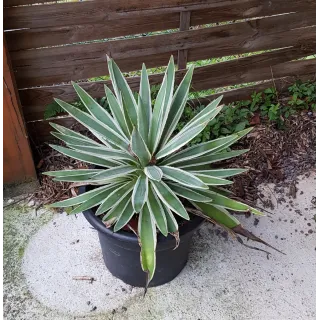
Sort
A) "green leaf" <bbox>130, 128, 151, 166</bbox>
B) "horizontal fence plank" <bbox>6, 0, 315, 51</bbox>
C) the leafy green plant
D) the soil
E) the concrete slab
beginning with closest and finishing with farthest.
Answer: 1. "green leaf" <bbox>130, 128, 151, 166</bbox>
2. the concrete slab
3. "horizontal fence plank" <bbox>6, 0, 315, 51</bbox>
4. the soil
5. the leafy green plant

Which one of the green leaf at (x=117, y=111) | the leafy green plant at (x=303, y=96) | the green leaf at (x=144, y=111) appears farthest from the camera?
the leafy green plant at (x=303, y=96)

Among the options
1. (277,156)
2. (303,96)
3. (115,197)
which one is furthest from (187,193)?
(303,96)

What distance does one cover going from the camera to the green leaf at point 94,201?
2.01 metres

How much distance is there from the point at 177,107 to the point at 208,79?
1.09 m

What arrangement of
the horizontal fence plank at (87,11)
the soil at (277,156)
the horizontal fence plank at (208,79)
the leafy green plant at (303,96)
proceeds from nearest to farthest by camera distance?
1. the horizontal fence plank at (87,11)
2. the horizontal fence plank at (208,79)
3. the soil at (277,156)
4. the leafy green plant at (303,96)

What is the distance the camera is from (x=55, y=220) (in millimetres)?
2811

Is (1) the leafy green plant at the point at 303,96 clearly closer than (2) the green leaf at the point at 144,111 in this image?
No

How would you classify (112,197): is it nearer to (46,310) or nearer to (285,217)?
(46,310)

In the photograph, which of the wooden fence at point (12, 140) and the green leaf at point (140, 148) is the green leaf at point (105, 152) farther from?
the wooden fence at point (12, 140)

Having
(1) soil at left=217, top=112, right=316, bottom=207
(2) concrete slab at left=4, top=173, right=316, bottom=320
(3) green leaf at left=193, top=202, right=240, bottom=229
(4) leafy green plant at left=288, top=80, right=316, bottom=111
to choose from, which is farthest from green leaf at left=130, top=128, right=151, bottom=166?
(4) leafy green plant at left=288, top=80, right=316, bottom=111

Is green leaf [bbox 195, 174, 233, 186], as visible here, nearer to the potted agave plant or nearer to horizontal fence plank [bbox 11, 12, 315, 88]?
the potted agave plant

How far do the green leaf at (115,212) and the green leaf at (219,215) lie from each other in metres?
0.37

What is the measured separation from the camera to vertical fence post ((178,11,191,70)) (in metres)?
2.71

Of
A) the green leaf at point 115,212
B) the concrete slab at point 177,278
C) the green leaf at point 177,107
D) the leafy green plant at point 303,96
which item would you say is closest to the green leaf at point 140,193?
the green leaf at point 115,212
